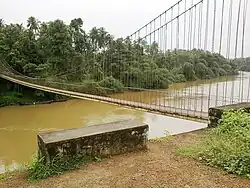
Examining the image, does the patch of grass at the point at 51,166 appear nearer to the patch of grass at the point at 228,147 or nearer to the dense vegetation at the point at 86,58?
the patch of grass at the point at 228,147

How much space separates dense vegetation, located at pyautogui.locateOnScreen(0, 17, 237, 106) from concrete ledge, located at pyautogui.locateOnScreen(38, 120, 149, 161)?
7.02 m

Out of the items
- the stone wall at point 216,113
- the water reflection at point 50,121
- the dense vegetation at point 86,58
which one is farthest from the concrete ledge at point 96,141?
the dense vegetation at point 86,58

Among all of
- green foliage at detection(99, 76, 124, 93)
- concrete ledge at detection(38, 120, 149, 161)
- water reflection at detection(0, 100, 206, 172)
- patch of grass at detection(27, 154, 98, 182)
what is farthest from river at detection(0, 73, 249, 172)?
patch of grass at detection(27, 154, 98, 182)

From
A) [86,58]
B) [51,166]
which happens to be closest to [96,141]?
[51,166]

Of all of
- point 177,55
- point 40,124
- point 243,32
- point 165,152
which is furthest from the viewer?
point 40,124

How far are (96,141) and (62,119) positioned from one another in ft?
28.5

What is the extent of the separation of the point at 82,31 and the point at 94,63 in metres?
4.37

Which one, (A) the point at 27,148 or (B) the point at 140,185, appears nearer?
(B) the point at 140,185

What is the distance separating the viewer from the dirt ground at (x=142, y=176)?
186 cm

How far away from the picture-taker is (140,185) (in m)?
1.85

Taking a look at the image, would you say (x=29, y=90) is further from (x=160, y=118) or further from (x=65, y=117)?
(x=160, y=118)

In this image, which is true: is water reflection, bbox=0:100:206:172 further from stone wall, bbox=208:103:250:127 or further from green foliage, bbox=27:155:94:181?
stone wall, bbox=208:103:250:127

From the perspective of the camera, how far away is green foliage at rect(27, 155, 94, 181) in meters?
2.01

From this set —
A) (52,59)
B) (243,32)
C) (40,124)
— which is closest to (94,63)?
(52,59)
